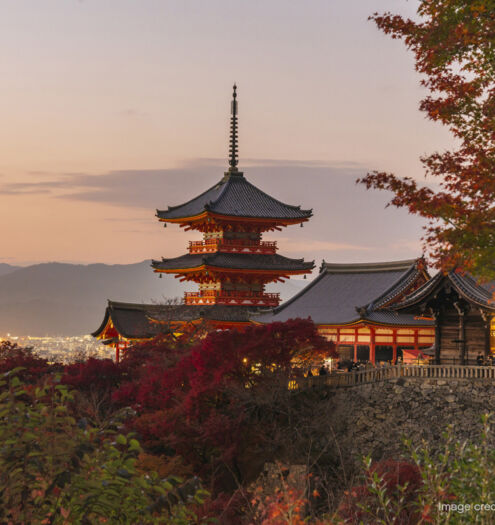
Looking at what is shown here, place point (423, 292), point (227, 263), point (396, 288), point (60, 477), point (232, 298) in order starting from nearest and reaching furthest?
point (60, 477), point (423, 292), point (396, 288), point (227, 263), point (232, 298)

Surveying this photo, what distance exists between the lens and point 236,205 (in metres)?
47.1

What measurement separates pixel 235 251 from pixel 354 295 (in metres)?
8.01

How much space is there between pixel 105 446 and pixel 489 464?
3.63m

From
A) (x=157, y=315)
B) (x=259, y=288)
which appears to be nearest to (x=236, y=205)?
(x=259, y=288)

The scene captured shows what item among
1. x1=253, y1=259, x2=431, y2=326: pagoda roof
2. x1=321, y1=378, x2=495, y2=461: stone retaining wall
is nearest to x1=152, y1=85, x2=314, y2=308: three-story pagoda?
x1=253, y1=259, x2=431, y2=326: pagoda roof

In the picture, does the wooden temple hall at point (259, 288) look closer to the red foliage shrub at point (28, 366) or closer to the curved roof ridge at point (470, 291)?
the curved roof ridge at point (470, 291)

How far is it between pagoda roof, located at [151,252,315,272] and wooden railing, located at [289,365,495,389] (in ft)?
57.0

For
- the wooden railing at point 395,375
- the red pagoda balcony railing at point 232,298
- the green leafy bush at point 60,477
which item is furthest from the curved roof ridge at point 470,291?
the green leafy bush at point 60,477

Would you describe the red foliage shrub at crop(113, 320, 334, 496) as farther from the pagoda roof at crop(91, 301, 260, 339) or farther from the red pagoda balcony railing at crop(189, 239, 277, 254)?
the red pagoda balcony railing at crop(189, 239, 277, 254)

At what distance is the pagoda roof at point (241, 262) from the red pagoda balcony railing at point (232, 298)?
184 centimetres

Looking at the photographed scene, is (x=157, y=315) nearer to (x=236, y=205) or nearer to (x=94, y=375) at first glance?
(x=236, y=205)

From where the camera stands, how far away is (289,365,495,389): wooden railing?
25719 millimetres

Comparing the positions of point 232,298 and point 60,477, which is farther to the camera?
point 232,298

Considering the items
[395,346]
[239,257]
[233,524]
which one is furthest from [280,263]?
[233,524]
